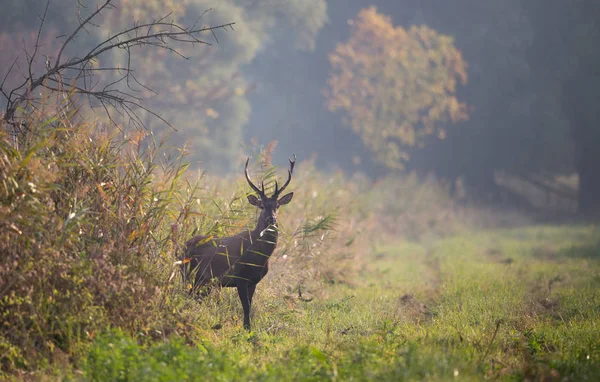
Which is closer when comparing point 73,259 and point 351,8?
point 73,259

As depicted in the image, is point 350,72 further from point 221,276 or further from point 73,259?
point 73,259

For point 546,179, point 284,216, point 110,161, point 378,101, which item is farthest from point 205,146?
point 110,161

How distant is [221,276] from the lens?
8492 millimetres

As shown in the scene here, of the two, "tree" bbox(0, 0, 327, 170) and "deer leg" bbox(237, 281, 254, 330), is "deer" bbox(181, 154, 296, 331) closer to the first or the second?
"deer leg" bbox(237, 281, 254, 330)

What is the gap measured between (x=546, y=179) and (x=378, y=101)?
36.6 ft

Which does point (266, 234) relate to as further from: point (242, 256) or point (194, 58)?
point (194, 58)

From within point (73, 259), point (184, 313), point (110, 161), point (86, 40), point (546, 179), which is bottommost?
point (184, 313)

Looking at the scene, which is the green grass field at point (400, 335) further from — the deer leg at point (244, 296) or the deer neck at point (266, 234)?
the deer neck at point (266, 234)

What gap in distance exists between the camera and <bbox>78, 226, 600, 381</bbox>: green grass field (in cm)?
539

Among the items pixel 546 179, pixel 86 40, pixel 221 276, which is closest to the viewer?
pixel 221 276

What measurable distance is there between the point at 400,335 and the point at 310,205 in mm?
6887

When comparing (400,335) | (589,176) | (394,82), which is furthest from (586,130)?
(400,335)

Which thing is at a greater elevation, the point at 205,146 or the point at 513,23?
the point at 513,23

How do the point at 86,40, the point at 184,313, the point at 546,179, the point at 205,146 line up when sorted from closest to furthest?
the point at 184,313
the point at 86,40
the point at 205,146
the point at 546,179
